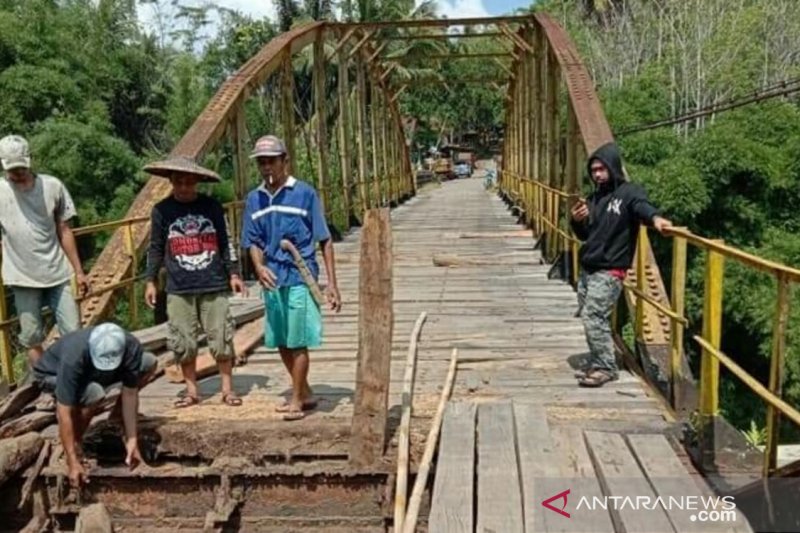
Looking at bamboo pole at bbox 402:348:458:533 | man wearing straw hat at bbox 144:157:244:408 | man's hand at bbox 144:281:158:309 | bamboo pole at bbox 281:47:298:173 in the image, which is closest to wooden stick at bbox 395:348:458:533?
bamboo pole at bbox 402:348:458:533

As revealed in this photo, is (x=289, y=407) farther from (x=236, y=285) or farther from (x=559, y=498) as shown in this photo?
(x=559, y=498)

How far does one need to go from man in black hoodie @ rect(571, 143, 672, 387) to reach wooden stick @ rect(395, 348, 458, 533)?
3.00ft

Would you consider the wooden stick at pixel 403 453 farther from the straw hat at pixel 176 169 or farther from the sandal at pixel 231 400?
the straw hat at pixel 176 169

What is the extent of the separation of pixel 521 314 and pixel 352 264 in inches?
151

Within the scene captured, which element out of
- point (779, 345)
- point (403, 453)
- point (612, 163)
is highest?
point (612, 163)

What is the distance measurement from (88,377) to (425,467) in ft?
5.63

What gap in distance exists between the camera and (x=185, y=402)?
4707 millimetres

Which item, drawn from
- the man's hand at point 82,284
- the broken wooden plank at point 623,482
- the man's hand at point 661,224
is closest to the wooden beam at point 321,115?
the man's hand at point 82,284

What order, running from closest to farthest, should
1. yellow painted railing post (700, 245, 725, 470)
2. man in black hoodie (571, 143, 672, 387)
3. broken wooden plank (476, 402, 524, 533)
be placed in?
broken wooden plank (476, 402, 524, 533), yellow painted railing post (700, 245, 725, 470), man in black hoodie (571, 143, 672, 387)

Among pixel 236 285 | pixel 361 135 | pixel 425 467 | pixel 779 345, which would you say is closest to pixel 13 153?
pixel 236 285

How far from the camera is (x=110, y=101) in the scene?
2780 cm

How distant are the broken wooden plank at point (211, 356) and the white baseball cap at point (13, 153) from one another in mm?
1499

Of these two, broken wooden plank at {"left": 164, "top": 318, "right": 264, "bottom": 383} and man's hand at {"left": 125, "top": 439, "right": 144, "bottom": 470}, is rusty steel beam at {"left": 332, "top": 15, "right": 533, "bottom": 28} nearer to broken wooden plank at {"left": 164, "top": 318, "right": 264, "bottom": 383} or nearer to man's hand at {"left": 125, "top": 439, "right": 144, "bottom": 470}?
broken wooden plank at {"left": 164, "top": 318, "right": 264, "bottom": 383}

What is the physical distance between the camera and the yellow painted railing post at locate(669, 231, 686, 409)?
4262mm
